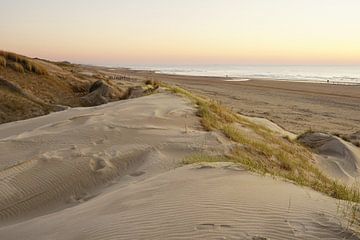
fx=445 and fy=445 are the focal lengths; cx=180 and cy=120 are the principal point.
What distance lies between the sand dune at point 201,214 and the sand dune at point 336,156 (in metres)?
5.61

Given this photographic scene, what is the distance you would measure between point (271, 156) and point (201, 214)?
16.6 feet

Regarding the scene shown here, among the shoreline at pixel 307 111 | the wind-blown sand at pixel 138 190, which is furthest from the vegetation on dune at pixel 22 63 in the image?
the shoreline at pixel 307 111

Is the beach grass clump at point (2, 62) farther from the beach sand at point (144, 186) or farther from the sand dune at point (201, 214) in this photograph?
the sand dune at point (201, 214)

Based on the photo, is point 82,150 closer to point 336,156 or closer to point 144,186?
point 144,186

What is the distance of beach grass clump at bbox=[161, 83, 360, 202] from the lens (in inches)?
250

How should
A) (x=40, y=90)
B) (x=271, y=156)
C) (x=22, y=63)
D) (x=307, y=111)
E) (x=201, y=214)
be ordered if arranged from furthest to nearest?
(x=307, y=111), (x=22, y=63), (x=40, y=90), (x=271, y=156), (x=201, y=214)

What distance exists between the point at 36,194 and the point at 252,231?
3813mm

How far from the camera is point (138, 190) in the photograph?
505cm

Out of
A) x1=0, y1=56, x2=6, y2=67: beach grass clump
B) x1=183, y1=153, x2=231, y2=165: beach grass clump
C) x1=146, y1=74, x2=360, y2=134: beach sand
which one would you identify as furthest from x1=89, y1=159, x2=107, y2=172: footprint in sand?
x1=0, y1=56, x2=6, y2=67: beach grass clump

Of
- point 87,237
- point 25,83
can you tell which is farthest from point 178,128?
point 25,83

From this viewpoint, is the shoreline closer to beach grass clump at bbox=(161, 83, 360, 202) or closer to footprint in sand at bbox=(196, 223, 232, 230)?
beach grass clump at bbox=(161, 83, 360, 202)

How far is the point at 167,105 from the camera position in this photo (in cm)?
1245

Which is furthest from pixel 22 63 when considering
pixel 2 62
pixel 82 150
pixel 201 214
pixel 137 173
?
pixel 201 214

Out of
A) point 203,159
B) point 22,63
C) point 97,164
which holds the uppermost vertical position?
point 22,63
